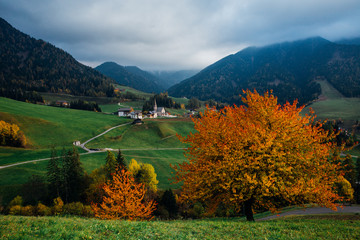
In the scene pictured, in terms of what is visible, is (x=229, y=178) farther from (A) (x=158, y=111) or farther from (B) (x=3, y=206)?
(A) (x=158, y=111)

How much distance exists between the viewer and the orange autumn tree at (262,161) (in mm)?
→ 16359

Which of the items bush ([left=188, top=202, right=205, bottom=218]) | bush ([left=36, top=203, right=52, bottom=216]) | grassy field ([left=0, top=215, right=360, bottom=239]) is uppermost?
grassy field ([left=0, top=215, right=360, bottom=239])

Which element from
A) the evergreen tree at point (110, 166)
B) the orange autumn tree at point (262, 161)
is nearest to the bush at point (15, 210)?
the evergreen tree at point (110, 166)

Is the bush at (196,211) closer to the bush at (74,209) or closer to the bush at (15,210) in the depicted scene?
the bush at (74,209)

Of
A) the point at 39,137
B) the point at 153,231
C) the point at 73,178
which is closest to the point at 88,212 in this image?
the point at 73,178

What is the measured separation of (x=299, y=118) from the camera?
1955 centimetres

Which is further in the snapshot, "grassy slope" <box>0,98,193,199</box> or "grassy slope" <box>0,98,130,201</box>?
"grassy slope" <box>0,98,193,199</box>

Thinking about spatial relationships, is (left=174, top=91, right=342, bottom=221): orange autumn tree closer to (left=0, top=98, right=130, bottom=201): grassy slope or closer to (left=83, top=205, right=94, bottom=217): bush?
(left=83, top=205, right=94, bottom=217): bush

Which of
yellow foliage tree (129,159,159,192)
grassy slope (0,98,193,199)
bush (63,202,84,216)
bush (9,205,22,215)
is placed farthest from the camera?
grassy slope (0,98,193,199)

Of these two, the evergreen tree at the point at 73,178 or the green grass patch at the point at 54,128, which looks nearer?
the evergreen tree at the point at 73,178

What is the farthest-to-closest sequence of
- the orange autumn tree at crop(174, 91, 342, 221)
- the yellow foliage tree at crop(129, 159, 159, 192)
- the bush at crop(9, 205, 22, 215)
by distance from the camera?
the yellow foliage tree at crop(129, 159, 159, 192) → the bush at crop(9, 205, 22, 215) → the orange autumn tree at crop(174, 91, 342, 221)

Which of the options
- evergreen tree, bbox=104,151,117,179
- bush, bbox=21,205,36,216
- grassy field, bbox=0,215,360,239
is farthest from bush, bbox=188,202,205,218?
grassy field, bbox=0,215,360,239

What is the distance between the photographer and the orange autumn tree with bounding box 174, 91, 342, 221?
16.4 m

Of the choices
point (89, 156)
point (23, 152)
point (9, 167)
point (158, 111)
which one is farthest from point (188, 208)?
Answer: point (158, 111)
